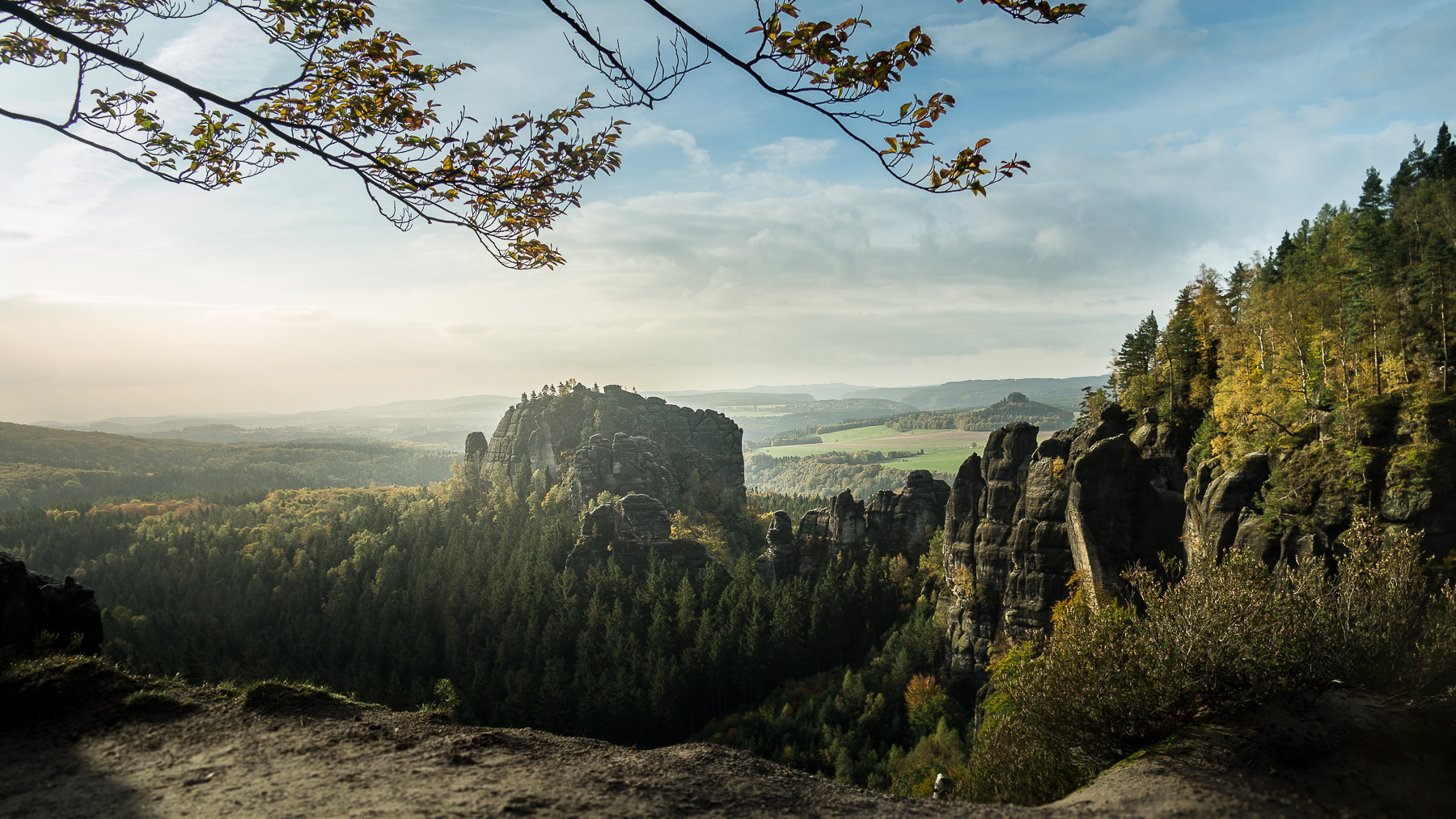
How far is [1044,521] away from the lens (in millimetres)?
38625

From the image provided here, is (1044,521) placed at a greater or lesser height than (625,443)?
lesser

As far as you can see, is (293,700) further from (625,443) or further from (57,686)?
(625,443)

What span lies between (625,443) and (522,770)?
77.3 metres

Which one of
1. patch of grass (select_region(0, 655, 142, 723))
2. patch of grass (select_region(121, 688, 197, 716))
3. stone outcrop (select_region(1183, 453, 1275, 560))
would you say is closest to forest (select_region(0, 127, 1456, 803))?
stone outcrop (select_region(1183, 453, 1275, 560))

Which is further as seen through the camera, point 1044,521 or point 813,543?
point 813,543

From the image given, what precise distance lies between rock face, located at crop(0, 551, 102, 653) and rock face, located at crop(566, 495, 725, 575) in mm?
52297

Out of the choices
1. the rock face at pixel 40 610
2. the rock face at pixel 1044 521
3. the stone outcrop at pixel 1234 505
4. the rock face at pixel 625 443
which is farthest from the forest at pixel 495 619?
the rock face at pixel 40 610

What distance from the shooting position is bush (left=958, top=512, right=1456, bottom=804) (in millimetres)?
9516

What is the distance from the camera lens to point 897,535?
230 ft

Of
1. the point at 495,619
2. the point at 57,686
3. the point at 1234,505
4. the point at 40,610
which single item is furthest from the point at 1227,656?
the point at 495,619

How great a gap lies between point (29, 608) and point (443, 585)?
190 ft

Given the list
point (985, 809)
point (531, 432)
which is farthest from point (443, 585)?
point (985, 809)

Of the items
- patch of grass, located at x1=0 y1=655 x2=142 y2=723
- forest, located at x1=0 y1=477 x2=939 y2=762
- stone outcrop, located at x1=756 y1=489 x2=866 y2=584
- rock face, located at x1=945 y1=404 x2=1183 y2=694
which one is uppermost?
patch of grass, located at x1=0 y1=655 x2=142 y2=723

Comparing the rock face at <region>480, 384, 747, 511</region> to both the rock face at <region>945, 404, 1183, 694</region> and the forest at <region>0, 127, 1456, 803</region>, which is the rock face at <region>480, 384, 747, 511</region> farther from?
the rock face at <region>945, 404, 1183, 694</region>
